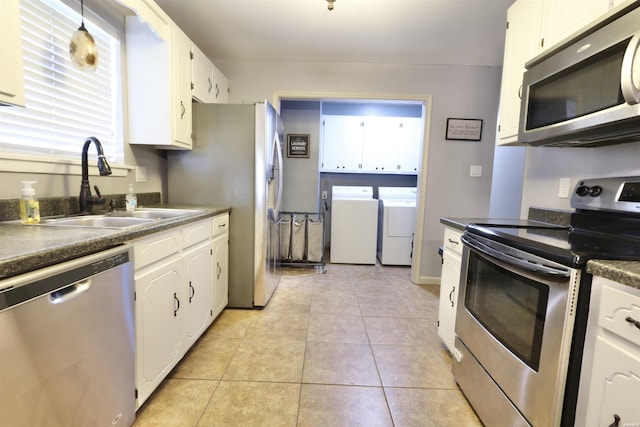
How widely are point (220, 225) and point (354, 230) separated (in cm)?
203

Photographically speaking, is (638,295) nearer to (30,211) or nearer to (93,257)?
(93,257)

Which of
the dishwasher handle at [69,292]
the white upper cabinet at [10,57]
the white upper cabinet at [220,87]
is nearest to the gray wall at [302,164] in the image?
the white upper cabinet at [220,87]

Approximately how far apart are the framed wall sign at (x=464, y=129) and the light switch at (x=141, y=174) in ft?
9.63

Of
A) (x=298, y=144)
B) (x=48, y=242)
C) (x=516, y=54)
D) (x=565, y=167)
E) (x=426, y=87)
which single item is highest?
(x=426, y=87)

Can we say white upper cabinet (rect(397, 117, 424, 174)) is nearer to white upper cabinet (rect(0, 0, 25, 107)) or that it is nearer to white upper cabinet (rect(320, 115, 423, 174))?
white upper cabinet (rect(320, 115, 423, 174))

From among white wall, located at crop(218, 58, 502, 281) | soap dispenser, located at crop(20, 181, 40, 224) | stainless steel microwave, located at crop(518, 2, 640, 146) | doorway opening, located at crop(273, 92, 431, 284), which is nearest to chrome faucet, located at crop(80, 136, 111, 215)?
soap dispenser, located at crop(20, 181, 40, 224)

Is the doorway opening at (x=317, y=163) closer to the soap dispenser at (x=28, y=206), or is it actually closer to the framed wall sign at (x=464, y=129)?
the framed wall sign at (x=464, y=129)

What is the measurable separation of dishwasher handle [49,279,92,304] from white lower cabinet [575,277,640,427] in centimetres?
157

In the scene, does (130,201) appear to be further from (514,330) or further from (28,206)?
(514,330)

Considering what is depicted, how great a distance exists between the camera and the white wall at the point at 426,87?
305cm

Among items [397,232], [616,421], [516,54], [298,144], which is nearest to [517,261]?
[616,421]

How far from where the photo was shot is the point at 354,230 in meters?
3.78

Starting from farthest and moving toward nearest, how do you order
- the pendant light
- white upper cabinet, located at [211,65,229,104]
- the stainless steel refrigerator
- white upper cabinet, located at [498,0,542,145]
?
white upper cabinet, located at [211,65,229,104] → the stainless steel refrigerator → white upper cabinet, located at [498,0,542,145] → the pendant light

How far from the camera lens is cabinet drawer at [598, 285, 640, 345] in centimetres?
73
